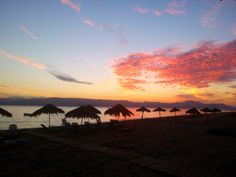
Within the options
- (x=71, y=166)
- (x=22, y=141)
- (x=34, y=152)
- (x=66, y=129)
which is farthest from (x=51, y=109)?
(x=71, y=166)

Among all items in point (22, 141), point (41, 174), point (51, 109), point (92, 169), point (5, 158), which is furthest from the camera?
point (51, 109)

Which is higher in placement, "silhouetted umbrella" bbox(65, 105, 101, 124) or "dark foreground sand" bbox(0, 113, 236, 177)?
"silhouetted umbrella" bbox(65, 105, 101, 124)

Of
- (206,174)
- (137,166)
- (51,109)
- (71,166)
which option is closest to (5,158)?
(71,166)

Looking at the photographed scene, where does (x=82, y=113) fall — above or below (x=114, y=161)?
above

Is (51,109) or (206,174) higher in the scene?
(51,109)

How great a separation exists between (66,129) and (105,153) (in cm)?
1059

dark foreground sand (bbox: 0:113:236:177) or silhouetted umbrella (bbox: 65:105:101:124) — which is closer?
dark foreground sand (bbox: 0:113:236:177)

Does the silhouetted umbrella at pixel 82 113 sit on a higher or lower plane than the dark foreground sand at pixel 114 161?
higher

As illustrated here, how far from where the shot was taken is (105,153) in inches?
412

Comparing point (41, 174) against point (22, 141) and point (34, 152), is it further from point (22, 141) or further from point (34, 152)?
point (22, 141)

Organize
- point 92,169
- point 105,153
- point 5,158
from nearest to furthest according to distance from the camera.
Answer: point 92,169
point 5,158
point 105,153

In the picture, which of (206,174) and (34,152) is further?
(34,152)

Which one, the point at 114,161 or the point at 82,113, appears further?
the point at 82,113

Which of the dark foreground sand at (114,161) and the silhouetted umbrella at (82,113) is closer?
the dark foreground sand at (114,161)
